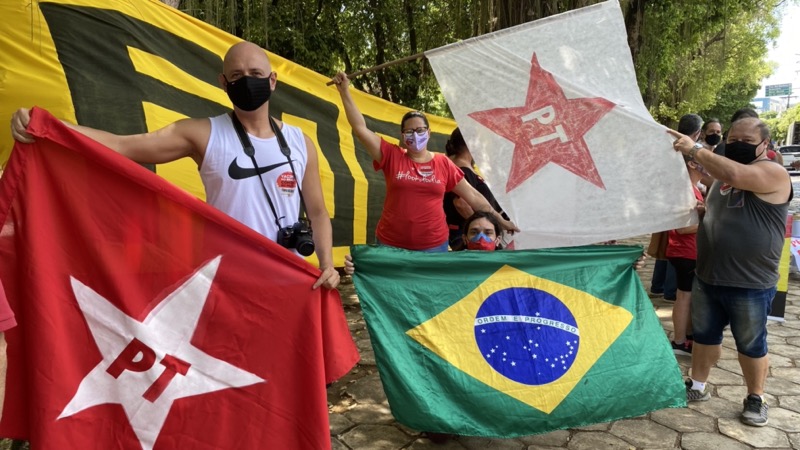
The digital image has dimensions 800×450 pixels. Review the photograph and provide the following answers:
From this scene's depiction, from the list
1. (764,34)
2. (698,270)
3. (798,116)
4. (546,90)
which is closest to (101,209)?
(546,90)

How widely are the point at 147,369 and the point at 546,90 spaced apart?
91.3 inches

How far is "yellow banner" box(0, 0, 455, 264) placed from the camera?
294cm

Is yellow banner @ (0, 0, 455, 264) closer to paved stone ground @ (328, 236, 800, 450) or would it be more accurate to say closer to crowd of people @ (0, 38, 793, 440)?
crowd of people @ (0, 38, 793, 440)

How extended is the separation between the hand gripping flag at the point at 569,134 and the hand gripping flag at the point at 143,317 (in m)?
1.34

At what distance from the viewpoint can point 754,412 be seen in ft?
9.97

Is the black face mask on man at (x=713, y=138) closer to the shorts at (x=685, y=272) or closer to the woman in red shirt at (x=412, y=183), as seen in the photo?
the shorts at (x=685, y=272)

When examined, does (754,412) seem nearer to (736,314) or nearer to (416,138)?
(736,314)

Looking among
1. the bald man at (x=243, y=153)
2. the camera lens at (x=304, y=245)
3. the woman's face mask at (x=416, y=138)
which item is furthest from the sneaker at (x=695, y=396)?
the camera lens at (x=304, y=245)

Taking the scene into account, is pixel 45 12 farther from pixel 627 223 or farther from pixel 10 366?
pixel 627 223

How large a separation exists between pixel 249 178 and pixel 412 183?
4.39ft

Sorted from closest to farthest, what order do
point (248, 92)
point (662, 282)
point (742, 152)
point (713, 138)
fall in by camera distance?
1. point (248, 92)
2. point (742, 152)
3. point (713, 138)
4. point (662, 282)

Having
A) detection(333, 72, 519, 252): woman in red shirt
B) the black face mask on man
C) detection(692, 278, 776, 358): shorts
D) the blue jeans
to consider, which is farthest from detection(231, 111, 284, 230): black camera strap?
the blue jeans

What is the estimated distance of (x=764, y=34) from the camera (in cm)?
1888

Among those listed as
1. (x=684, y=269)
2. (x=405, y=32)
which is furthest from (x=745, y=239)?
(x=405, y=32)
